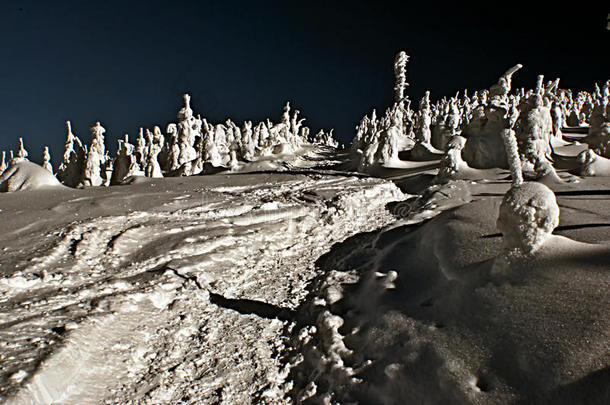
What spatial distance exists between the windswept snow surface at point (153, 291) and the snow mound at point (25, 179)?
1.50 meters

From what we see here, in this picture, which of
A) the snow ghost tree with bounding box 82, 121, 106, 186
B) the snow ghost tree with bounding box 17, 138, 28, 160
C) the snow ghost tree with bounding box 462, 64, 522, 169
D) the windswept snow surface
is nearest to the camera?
the windswept snow surface

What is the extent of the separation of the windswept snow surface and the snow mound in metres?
1.50

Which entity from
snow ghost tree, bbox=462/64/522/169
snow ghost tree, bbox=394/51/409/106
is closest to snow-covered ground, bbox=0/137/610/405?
snow ghost tree, bbox=462/64/522/169

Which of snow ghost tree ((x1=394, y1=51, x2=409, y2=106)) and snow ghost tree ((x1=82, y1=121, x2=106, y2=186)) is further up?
snow ghost tree ((x1=394, y1=51, x2=409, y2=106))

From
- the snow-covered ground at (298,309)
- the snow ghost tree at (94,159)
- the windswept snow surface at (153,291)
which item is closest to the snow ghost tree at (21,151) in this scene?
the snow ghost tree at (94,159)

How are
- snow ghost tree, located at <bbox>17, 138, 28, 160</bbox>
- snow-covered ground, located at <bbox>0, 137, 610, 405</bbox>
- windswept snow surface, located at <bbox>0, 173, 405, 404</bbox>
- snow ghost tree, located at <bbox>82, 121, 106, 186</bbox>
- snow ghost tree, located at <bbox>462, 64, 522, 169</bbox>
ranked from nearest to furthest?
snow-covered ground, located at <bbox>0, 137, 610, 405</bbox>, windswept snow surface, located at <bbox>0, 173, 405, 404</bbox>, snow ghost tree, located at <bbox>462, 64, 522, 169</bbox>, snow ghost tree, located at <bbox>82, 121, 106, 186</bbox>, snow ghost tree, located at <bbox>17, 138, 28, 160</bbox>

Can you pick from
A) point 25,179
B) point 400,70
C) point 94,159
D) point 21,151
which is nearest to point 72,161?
point 21,151

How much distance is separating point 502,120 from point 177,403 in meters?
18.6

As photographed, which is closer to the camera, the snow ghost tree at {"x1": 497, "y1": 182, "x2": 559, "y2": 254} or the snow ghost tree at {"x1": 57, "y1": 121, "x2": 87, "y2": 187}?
the snow ghost tree at {"x1": 497, "y1": 182, "x2": 559, "y2": 254}

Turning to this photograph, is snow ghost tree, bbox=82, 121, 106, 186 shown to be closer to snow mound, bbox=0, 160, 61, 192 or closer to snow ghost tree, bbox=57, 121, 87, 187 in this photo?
snow ghost tree, bbox=57, 121, 87, 187

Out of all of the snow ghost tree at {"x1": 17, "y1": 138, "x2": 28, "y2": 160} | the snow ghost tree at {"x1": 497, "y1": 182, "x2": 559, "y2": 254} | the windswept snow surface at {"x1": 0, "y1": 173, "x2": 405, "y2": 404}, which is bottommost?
the windswept snow surface at {"x1": 0, "y1": 173, "x2": 405, "y2": 404}

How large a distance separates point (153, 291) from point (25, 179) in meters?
12.0

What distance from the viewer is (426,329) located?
4883mm

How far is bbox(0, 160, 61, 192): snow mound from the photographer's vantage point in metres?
14.5
